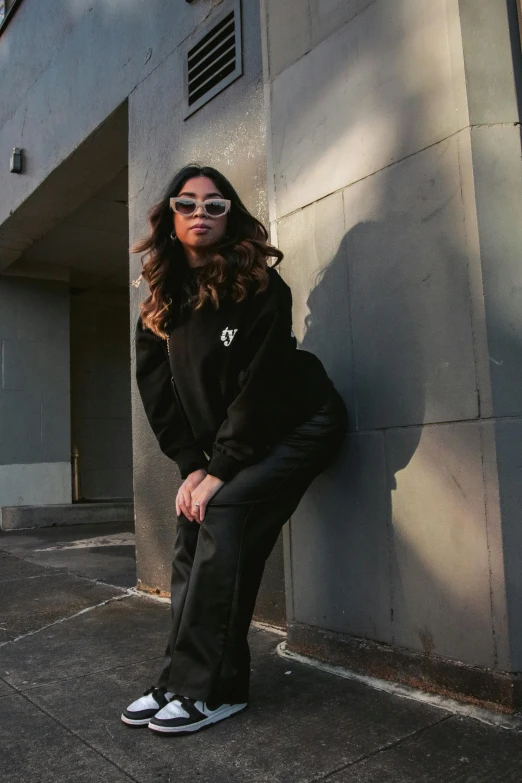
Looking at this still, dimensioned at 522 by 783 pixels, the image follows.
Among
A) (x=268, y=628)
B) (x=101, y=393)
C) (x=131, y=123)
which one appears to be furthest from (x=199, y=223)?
(x=101, y=393)

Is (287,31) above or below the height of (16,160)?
below

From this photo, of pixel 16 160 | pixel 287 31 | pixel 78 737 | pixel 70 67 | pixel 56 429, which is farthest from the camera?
pixel 56 429

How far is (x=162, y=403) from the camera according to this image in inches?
98.1

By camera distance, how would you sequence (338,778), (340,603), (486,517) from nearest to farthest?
(338,778)
(486,517)
(340,603)

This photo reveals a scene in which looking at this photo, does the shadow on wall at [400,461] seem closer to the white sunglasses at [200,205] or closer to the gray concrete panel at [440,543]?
the gray concrete panel at [440,543]

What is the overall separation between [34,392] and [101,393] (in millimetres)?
1788

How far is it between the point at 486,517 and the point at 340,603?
80 cm

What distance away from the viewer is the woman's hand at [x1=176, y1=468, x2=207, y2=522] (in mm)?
2332

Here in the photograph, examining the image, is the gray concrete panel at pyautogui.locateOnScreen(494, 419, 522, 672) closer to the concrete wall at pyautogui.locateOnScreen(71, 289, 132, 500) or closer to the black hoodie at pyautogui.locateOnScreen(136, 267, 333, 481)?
the black hoodie at pyautogui.locateOnScreen(136, 267, 333, 481)

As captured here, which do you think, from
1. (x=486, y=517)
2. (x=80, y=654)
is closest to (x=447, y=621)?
(x=486, y=517)

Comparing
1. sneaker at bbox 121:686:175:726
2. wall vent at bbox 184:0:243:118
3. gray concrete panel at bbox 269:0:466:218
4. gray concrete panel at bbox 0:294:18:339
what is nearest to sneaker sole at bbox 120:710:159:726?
sneaker at bbox 121:686:175:726

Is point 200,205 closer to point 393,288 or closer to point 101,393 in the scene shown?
point 393,288

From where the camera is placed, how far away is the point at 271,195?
3143 mm

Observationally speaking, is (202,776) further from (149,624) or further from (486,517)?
(149,624)
